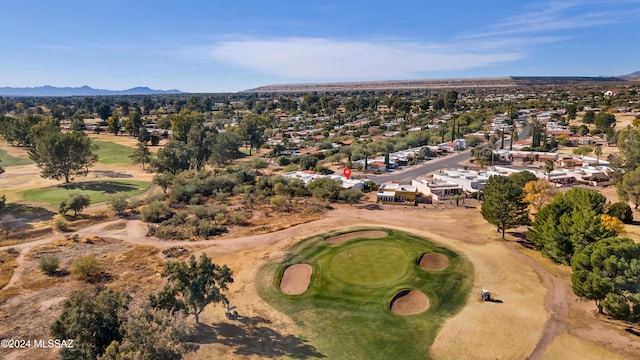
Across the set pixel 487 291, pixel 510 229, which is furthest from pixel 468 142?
pixel 487 291

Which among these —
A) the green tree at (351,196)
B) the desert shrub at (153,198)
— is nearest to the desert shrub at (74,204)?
the desert shrub at (153,198)

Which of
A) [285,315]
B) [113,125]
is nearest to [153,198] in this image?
[285,315]

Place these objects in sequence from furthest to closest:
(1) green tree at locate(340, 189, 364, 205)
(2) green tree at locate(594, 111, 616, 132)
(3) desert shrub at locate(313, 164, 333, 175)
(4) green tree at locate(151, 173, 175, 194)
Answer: (2) green tree at locate(594, 111, 616, 132)
(3) desert shrub at locate(313, 164, 333, 175)
(4) green tree at locate(151, 173, 175, 194)
(1) green tree at locate(340, 189, 364, 205)

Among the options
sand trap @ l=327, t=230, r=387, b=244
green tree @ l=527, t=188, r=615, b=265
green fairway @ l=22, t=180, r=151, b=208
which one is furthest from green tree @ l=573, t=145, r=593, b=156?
green fairway @ l=22, t=180, r=151, b=208

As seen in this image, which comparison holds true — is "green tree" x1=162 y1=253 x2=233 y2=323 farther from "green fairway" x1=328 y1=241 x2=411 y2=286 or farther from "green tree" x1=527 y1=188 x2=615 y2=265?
"green tree" x1=527 y1=188 x2=615 y2=265

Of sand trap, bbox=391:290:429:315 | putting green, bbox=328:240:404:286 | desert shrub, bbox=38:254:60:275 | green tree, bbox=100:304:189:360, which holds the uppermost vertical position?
green tree, bbox=100:304:189:360

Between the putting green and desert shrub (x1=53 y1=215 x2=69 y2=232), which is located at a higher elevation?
desert shrub (x1=53 y1=215 x2=69 y2=232)

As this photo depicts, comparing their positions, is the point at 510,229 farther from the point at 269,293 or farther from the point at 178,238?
the point at 178,238
